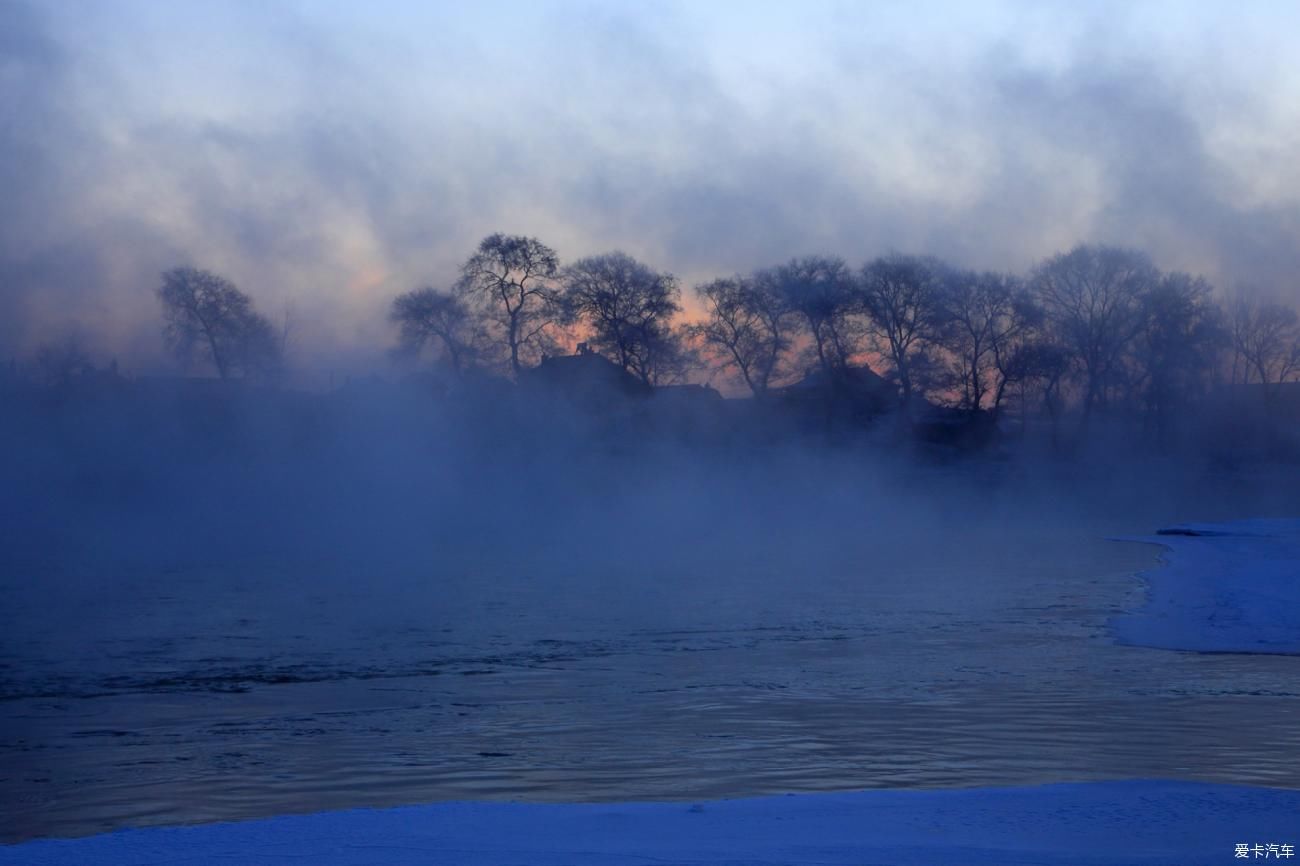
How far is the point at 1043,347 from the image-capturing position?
4934 cm

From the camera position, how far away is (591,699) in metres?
9.15

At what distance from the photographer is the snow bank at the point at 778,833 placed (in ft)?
15.2

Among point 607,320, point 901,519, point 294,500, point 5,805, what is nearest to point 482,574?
point 5,805

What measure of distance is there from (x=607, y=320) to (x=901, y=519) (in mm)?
20923

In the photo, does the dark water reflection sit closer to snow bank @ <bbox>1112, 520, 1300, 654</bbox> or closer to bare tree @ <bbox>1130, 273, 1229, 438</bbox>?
snow bank @ <bbox>1112, 520, 1300, 654</bbox>

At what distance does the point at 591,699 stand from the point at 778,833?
168 inches

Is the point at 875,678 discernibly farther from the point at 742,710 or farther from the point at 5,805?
the point at 5,805

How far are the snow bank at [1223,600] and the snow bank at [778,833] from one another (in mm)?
6425

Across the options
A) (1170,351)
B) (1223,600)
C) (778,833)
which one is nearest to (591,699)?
(778,833)

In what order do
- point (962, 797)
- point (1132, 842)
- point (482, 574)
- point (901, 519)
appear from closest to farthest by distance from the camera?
point (1132, 842)
point (962, 797)
point (482, 574)
point (901, 519)

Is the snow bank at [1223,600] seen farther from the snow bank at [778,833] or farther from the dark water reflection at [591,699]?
the snow bank at [778,833]

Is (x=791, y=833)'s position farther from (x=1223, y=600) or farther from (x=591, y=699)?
(x=1223, y=600)

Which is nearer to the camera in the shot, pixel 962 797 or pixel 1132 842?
pixel 1132 842

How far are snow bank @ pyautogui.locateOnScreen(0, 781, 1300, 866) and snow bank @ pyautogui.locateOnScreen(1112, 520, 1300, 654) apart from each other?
21.1 feet
